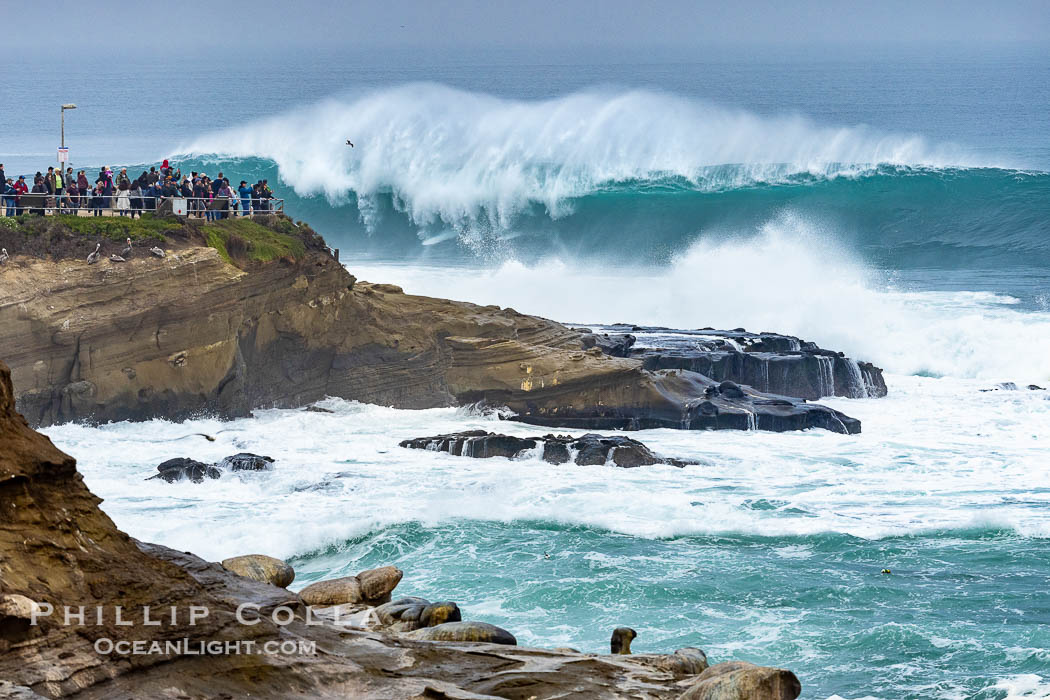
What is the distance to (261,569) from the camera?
12.5m

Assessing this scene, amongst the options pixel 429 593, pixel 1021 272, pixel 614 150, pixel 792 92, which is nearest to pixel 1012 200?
pixel 1021 272

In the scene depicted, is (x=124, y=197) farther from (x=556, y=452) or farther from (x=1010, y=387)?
(x=1010, y=387)

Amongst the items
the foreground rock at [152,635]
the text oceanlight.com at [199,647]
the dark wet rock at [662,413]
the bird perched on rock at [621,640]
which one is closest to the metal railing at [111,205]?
the dark wet rock at [662,413]

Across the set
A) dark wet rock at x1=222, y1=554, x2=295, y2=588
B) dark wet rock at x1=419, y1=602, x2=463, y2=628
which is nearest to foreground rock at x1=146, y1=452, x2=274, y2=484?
dark wet rock at x1=222, y1=554, x2=295, y2=588

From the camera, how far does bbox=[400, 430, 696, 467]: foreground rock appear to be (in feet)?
71.4

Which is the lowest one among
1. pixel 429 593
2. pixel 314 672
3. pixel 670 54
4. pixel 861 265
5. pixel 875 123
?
pixel 429 593

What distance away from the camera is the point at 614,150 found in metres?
53.7

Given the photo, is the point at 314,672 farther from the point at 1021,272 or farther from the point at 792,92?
the point at 792,92

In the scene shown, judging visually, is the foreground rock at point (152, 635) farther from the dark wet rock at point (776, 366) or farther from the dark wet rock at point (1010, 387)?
the dark wet rock at point (1010, 387)

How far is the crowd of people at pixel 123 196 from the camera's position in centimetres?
2530

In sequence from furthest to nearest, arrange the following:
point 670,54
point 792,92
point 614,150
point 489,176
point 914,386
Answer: point 670,54, point 792,92, point 614,150, point 489,176, point 914,386

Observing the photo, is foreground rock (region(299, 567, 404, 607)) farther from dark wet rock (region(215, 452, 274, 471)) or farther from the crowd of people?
the crowd of people

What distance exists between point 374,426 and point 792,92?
91.8 m

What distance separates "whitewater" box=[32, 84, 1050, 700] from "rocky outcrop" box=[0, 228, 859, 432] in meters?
0.52
